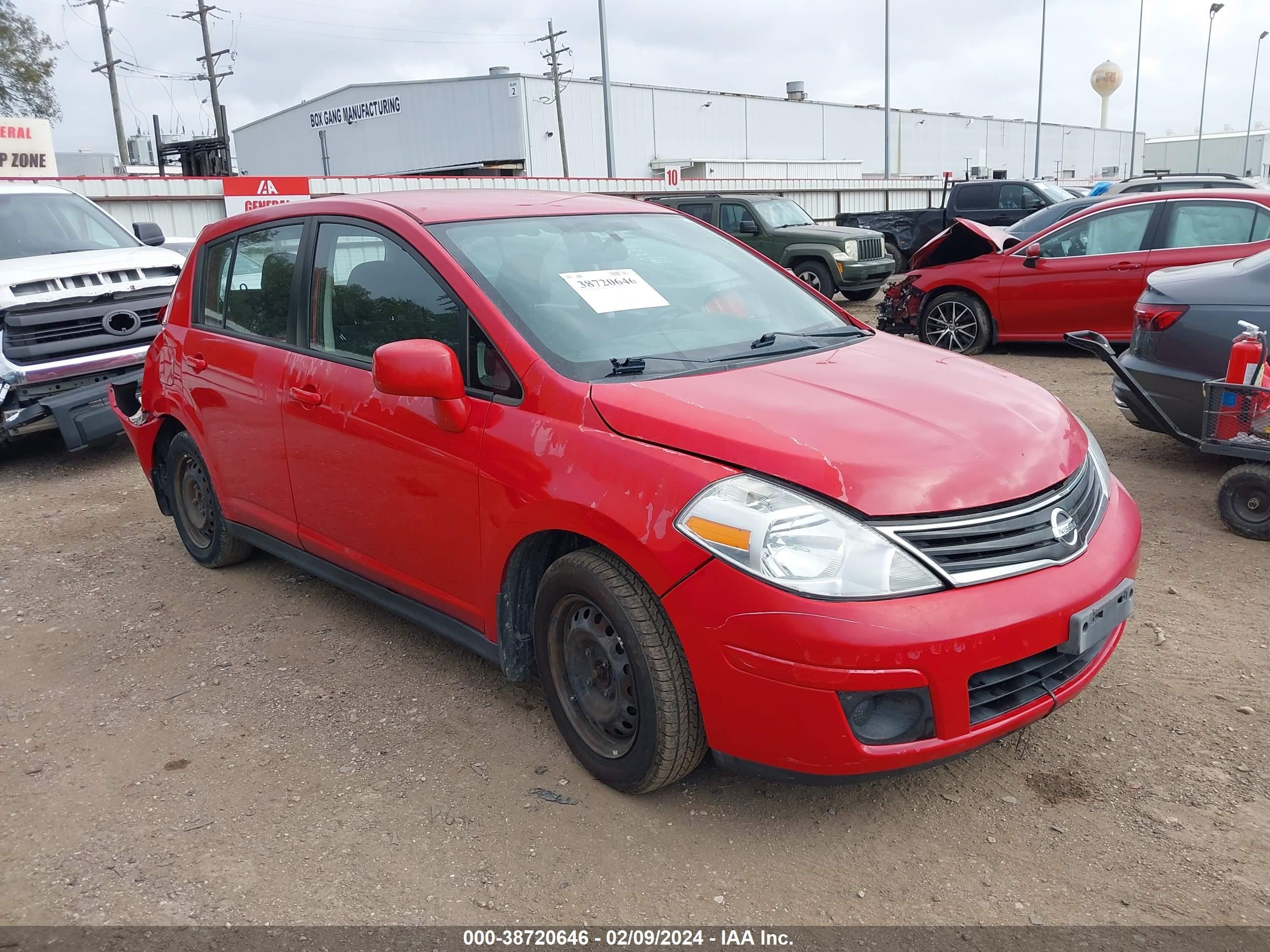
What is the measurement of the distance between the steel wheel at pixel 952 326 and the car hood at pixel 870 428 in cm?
741

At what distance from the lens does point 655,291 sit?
3.49 metres

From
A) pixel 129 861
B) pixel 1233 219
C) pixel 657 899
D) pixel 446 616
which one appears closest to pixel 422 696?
pixel 446 616

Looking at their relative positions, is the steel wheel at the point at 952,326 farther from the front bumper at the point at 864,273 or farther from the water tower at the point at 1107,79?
the water tower at the point at 1107,79

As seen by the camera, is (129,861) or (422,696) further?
(422,696)

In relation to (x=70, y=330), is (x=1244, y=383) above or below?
below

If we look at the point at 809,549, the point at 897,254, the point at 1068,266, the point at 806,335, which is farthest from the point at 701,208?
the point at 809,549

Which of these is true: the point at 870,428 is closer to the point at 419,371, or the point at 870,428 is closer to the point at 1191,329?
the point at 419,371

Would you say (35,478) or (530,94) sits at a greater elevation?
(530,94)

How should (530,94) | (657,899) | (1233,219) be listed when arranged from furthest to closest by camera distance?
(530,94) < (1233,219) < (657,899)

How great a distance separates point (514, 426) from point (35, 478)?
6.04m

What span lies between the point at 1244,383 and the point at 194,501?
210 inches

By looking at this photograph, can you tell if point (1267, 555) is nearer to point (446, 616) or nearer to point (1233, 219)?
point (446, 616)

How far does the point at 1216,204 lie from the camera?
8.84 meters

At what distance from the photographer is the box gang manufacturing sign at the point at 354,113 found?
2121 inches
